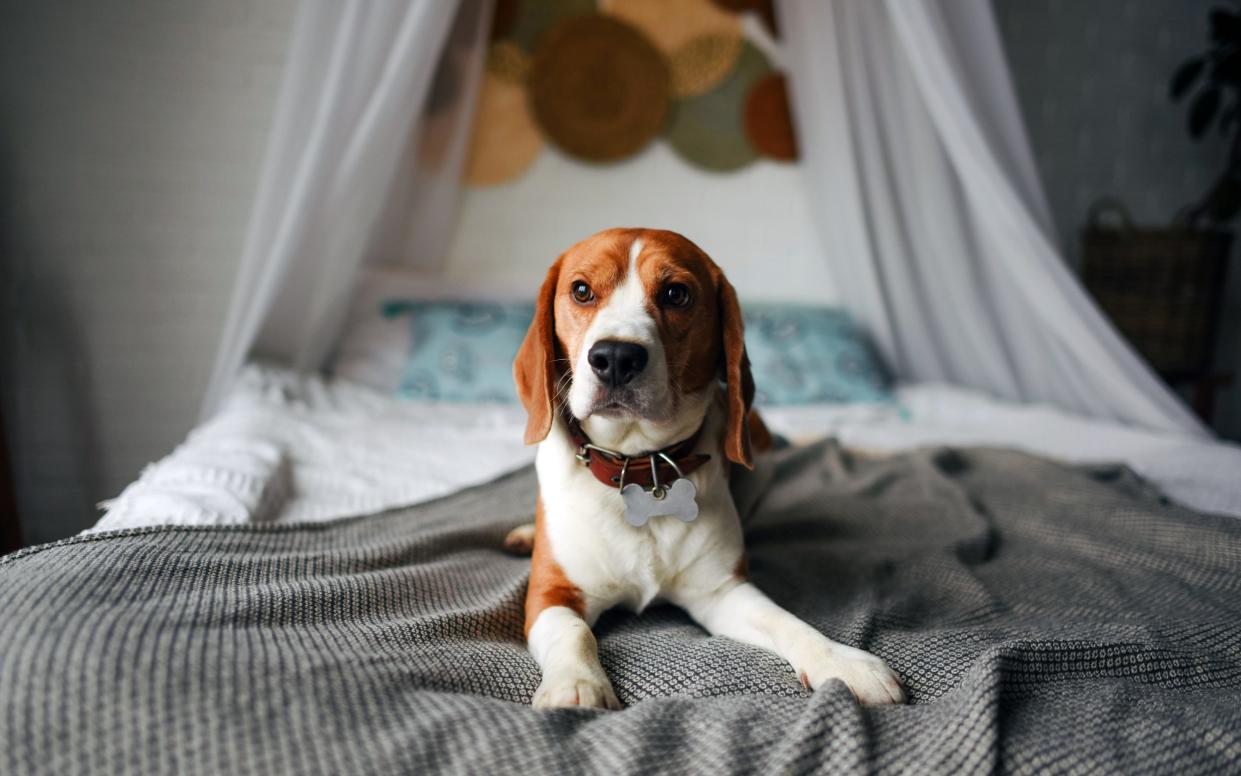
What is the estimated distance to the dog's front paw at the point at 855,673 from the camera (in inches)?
36.1

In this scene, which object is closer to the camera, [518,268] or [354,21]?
[354,21]

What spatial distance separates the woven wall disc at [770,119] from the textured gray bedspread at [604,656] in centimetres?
241

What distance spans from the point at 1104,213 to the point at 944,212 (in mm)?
1695

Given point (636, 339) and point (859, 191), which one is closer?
point (636, 339)

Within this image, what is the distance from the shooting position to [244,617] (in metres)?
0.93

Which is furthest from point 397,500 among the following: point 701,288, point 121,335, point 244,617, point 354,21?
point 121,335

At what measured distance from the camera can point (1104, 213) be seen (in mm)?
4078

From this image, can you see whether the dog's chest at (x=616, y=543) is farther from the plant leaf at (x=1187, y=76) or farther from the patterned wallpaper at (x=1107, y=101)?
the plant leaf at (x=1187, y=76)

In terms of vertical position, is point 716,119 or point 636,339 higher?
point 716,119

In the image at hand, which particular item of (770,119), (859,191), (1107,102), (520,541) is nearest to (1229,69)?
(1107,102)

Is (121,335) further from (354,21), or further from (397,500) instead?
(397,500)

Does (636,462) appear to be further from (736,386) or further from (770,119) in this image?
(770,119)

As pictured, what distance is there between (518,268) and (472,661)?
2.69 m

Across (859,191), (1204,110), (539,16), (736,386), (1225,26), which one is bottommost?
(736,386)
